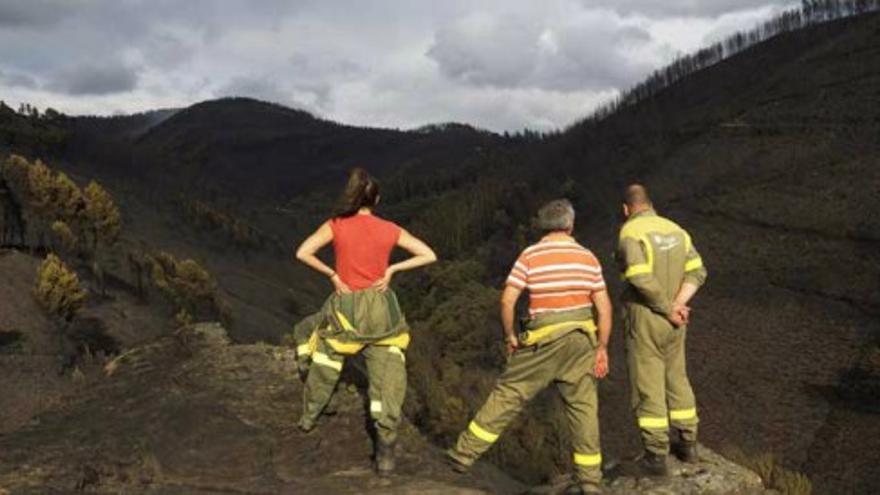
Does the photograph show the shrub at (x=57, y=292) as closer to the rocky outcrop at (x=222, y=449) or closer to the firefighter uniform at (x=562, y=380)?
the rocky outcrop at (x=222, y=449)

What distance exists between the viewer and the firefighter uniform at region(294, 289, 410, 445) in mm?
6332

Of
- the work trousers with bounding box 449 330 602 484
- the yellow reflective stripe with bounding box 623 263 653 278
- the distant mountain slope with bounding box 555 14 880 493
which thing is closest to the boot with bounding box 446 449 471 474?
the work trousers with bounding box 449 330 602 484

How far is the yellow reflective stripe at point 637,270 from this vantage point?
251 inches

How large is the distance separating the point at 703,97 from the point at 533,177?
77.3 feet

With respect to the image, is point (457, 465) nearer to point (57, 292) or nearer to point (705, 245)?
point (57, 292)

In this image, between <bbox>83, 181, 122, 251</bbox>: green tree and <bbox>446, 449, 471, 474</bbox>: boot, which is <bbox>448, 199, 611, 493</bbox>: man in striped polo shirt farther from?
<bbox>83, 181, 122, 251</bbox>: green tree

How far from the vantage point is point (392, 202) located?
158m

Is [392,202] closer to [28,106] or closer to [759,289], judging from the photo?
[28,106]

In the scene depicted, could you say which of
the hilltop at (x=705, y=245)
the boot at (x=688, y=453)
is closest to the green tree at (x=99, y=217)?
the hilltop at (x=705, y=245)

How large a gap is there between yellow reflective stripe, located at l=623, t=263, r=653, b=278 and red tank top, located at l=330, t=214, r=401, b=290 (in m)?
1.82

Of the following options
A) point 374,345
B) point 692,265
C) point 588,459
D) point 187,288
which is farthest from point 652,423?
point 187,288

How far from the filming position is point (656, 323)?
6539 millimetres

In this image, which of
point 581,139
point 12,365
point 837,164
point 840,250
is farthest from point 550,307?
point 581,139

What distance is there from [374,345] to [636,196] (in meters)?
2.43
